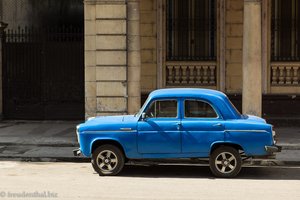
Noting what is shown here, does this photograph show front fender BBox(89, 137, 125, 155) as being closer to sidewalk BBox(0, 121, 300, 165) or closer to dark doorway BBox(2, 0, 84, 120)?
sidewalk BBox(0, 121, 300, 165)

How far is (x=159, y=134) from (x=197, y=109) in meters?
0.85

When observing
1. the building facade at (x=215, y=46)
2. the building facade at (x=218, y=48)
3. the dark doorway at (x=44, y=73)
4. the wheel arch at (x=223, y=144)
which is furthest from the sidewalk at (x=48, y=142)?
the wheel arch at (x=223, y=144)

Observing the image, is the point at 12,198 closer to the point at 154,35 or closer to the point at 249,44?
the point at 249,44

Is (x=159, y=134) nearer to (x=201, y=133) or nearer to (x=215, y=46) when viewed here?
(x=201, y=133)

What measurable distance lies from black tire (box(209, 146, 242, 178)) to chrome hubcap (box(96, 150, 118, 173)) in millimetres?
1783

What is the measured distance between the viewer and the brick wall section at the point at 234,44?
53.4 feet

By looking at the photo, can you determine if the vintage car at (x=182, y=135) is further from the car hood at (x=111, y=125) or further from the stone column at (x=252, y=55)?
the stone column at (x=252, y=55)

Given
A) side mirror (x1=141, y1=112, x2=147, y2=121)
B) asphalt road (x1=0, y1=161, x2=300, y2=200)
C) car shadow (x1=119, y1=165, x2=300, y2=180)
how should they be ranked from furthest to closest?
1. car shadow (x1=119, y1=165, x2=300, y2=180)
2. side mirror (x1=141, y1=112, x2=147, y2=121)
3. asphalt road (x1=0, y1=161, x2=300, y2=200)

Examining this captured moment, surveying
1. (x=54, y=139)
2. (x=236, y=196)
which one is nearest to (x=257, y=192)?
(x=236, y=196)

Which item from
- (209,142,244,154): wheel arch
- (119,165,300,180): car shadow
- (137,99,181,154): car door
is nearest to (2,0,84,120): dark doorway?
(119,165,300,180): car shadow

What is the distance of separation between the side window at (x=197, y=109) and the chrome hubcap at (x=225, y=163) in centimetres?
77

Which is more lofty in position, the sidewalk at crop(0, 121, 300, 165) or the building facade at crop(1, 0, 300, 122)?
the building facade at crop(1, 0, 300, 122)

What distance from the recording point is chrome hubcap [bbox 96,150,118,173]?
30.9ft

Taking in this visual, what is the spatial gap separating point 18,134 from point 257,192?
8.89 meters
